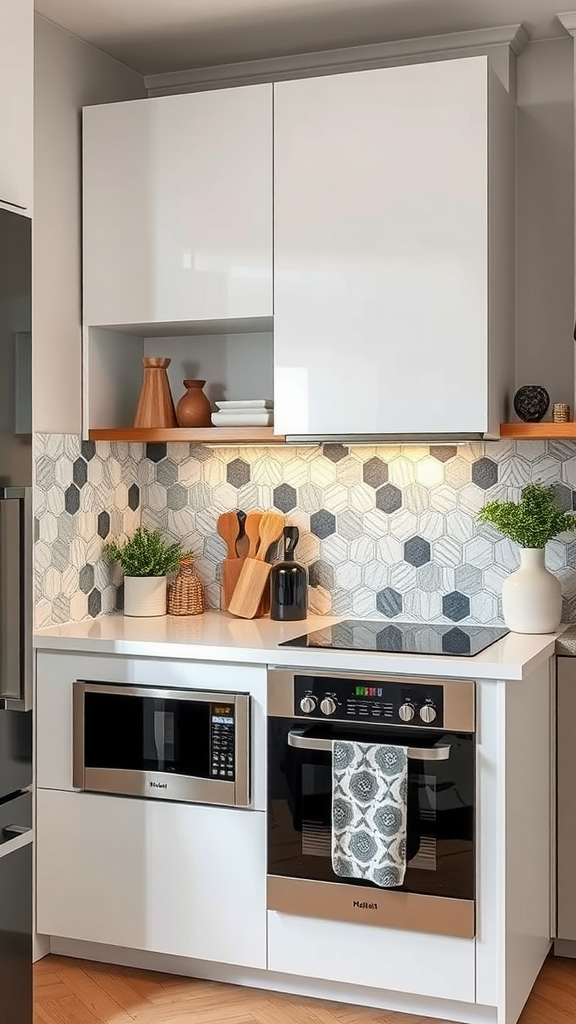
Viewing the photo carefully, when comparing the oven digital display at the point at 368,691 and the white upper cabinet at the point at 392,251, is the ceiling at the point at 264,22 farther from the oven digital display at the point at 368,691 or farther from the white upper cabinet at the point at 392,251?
the oven digital display at the point at 368,691

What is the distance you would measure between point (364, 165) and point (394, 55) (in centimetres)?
51

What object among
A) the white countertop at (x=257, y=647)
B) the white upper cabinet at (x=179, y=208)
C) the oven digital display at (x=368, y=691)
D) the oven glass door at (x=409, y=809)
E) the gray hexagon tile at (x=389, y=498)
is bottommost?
the oven glass door at (x=409, y=809)

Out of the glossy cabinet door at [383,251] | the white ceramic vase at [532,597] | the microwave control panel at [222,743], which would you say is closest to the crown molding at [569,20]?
the glossy cabinet door at [383,251]

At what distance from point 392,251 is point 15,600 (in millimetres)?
1386

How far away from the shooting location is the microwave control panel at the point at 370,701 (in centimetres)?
281

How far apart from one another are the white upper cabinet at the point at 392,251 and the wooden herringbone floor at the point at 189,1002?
1.48 m

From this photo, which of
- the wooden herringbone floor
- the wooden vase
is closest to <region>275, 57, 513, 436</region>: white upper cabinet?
the wooden vase

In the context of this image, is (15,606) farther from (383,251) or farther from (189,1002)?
(383,251)

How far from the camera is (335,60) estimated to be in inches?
139

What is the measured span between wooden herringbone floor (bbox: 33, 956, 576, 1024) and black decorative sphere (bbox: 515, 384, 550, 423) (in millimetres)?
1504

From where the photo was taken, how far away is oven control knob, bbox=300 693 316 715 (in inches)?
115

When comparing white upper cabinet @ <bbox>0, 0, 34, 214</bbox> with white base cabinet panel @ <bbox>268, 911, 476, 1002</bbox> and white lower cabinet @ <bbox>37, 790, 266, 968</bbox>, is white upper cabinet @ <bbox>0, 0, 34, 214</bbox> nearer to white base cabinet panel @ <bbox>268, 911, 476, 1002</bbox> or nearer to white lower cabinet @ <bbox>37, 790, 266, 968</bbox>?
white lower cabinet @ <bbox>37, 790, 266, 968</bbox>

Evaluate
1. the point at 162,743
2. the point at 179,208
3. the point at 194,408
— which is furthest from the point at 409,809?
the point at 179,208

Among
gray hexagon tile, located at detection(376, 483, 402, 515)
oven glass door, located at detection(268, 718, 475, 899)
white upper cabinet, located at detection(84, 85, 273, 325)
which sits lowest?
oven glass door, located at detection(268, 718, 475, 899)
